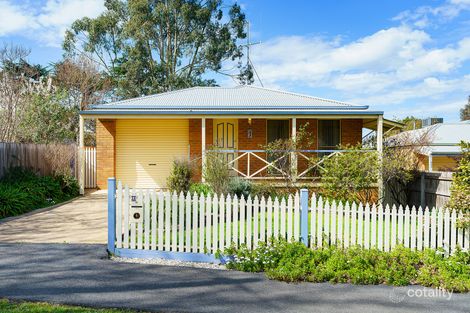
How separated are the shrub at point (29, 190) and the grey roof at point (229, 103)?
9.04 ft

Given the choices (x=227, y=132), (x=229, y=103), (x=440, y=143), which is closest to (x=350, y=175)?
(x=229, y=103)

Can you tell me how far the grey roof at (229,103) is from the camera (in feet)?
44.2

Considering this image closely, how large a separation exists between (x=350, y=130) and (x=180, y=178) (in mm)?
7736

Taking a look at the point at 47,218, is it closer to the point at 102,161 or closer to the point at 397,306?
the point at 102,161

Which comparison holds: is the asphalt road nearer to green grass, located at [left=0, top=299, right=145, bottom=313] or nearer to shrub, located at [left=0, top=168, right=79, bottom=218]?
green grass, located at [left=0, top=299, right=145, bottom=313]

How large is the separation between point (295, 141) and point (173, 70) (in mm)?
20091

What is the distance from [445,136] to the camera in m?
21.1

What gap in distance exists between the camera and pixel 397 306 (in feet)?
14.7

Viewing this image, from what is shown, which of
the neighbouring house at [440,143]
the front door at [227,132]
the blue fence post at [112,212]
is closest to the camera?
the blue fence post at [112,212]

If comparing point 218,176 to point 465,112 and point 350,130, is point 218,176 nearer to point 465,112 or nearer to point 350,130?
point 350,130

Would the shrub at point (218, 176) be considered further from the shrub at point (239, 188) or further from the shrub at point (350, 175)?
the shrub at point (350, 175)

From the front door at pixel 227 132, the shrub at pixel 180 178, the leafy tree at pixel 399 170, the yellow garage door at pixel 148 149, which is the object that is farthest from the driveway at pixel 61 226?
the leafy tree at pixel 399 170

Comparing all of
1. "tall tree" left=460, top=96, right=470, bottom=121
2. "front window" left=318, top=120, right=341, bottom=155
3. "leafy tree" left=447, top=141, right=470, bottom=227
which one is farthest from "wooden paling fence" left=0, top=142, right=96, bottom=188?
"tall tree" left=460, top=96, right=470, bottom=121

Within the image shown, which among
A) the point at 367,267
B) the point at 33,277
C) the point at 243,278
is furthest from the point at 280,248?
the point at 33,277
